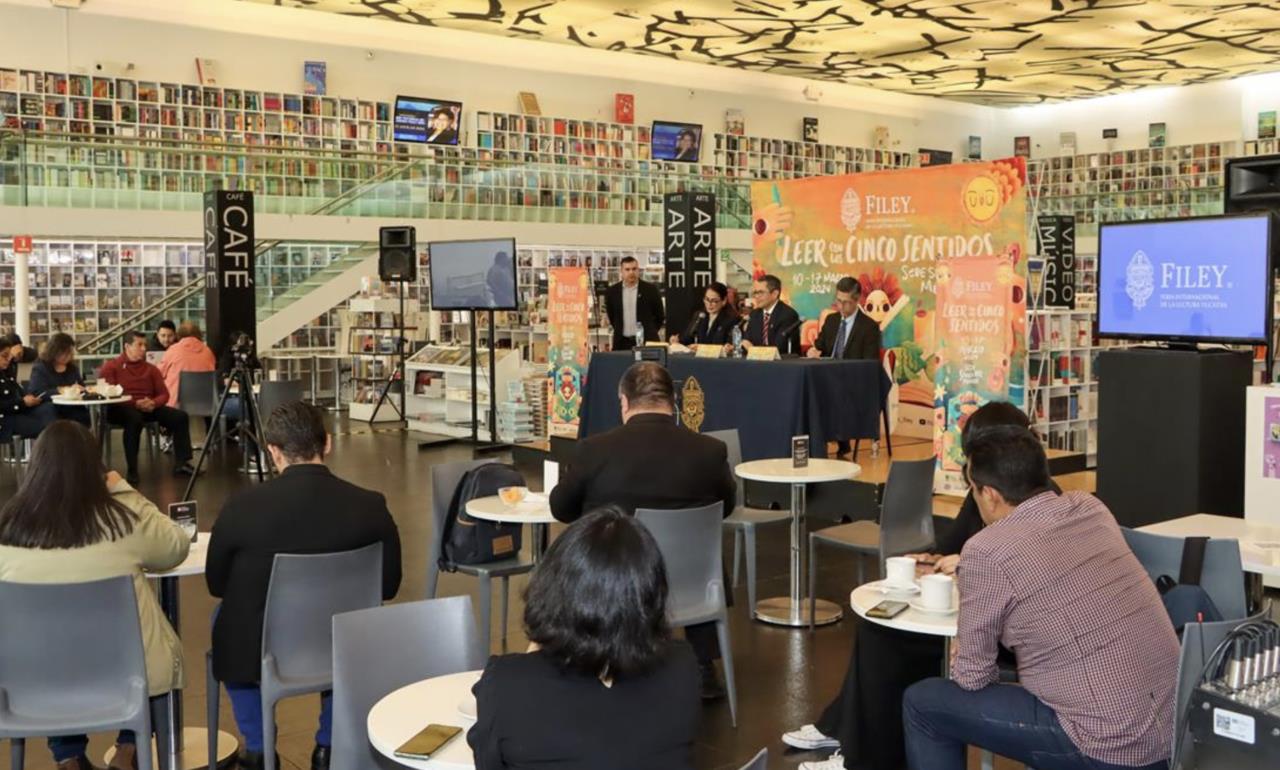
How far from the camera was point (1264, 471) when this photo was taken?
575cm

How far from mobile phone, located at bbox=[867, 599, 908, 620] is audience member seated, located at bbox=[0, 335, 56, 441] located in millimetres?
8290

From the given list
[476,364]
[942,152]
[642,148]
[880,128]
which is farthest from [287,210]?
[942,152]

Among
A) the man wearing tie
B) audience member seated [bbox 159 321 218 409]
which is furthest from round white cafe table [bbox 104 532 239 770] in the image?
audience member seated [bbox 159 321 218 409]

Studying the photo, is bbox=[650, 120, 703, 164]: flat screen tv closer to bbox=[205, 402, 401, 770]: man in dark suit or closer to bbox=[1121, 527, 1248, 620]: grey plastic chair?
bbox=[205, 402, 401, 770]: man in dark suit

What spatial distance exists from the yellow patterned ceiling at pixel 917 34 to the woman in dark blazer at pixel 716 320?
7.48m

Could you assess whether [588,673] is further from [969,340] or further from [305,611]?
[969,340]

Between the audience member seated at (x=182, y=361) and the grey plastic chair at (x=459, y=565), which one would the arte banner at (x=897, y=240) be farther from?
the audience member seated at (x=182, y=361)

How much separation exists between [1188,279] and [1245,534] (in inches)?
88.7

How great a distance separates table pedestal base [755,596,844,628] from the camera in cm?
566

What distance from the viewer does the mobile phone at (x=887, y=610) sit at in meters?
3.14

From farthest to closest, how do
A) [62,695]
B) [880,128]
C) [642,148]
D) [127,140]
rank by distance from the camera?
→ [880,128]
[642,148]
[127,140]
[62,695]

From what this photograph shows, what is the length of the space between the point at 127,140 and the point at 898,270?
27.5 ft

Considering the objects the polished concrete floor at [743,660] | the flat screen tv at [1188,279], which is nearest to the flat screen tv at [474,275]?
the polished concrete floor at [743,660]

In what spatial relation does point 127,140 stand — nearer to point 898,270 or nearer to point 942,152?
point 898,270
